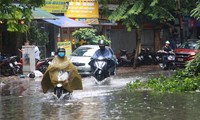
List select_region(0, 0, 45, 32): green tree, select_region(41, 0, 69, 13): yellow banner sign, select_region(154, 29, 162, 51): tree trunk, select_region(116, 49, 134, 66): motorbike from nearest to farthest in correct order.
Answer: select_region(0, 0, 45, 32): green tree
select_region(41, 0, 69, 13): yellow banner sign
select_region(116, 49, 134, 66): motorbike
select_region(154, 29, 162, 51): tree trunk

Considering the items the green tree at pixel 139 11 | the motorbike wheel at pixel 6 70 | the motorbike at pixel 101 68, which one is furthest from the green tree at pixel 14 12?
the green tree at pixel 139 11

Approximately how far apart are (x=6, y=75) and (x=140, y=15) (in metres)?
9.68

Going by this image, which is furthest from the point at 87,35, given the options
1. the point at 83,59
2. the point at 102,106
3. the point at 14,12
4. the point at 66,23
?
the point at 14,12

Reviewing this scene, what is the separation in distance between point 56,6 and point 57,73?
1721 cm

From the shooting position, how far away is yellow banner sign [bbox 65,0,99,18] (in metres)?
32.7

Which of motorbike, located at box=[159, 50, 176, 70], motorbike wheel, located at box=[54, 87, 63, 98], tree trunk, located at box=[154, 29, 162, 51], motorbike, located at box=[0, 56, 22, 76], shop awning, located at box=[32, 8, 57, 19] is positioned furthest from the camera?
tree trunk, located at box=[154, 29, 162, 51]

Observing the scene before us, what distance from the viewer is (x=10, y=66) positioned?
25.5 meters

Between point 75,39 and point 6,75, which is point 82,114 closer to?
point 6,75

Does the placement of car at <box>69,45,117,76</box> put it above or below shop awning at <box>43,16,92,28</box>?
below

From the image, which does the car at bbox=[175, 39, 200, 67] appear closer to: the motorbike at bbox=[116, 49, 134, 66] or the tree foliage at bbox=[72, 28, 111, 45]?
the motorbike at bbox=[116, 49, 134, 66]

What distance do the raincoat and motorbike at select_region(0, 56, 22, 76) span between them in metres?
10.7

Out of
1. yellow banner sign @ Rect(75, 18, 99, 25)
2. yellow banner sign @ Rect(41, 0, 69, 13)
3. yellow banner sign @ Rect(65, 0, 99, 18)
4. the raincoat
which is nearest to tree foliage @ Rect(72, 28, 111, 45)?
yellow banner sign @ Rect(41, 0, 69, 13)

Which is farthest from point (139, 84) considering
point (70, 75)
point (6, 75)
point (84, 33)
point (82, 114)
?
point (84, 33)

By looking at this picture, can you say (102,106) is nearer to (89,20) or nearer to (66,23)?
(66,23)
